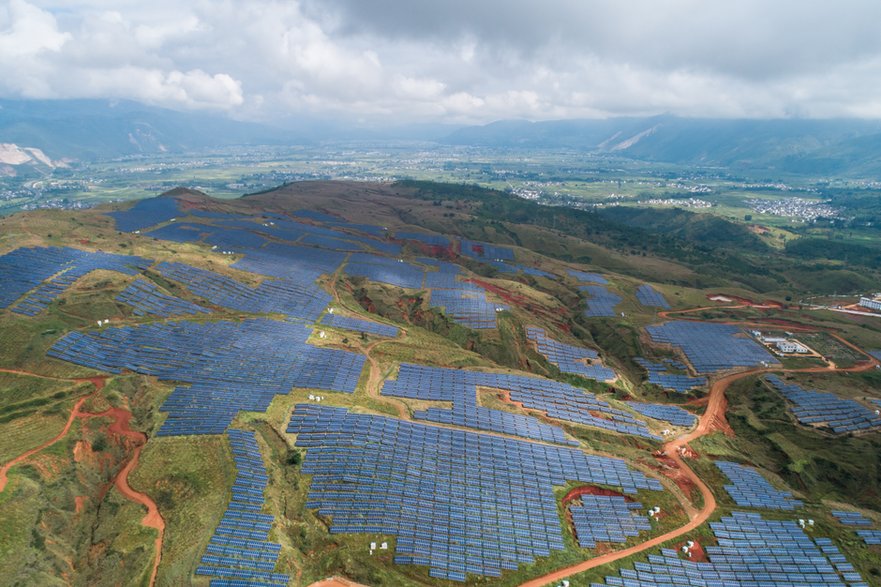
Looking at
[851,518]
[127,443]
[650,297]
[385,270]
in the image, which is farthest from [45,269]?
[650,297]

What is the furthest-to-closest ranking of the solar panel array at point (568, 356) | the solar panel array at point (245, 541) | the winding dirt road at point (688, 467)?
the solar panel array at point (568, 356)
the winding dirt road at point (688, 467)
the solar panel array at point (245, 541)

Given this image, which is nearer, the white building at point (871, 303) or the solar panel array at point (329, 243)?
the white building at point (871, 303)

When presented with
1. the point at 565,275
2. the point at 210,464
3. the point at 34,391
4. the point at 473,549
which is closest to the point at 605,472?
the point at 473,549

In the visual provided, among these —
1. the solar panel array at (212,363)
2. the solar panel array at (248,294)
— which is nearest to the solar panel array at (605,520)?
the solar panel array at (212,363)

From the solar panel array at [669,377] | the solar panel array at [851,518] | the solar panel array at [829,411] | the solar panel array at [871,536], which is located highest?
the solar panel array at [829,411]

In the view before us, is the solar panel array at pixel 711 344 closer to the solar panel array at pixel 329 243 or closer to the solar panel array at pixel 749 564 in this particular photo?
the solar panel array at pixel 749 564

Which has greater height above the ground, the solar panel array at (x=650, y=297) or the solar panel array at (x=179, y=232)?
the solar panel array at (x=179, y=232)

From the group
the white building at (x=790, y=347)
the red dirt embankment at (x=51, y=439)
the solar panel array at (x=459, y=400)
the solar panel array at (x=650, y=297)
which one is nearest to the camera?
the red dirt embankment at (x=51, y=439)

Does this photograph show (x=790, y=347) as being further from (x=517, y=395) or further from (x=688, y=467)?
(x=517, y=395)
